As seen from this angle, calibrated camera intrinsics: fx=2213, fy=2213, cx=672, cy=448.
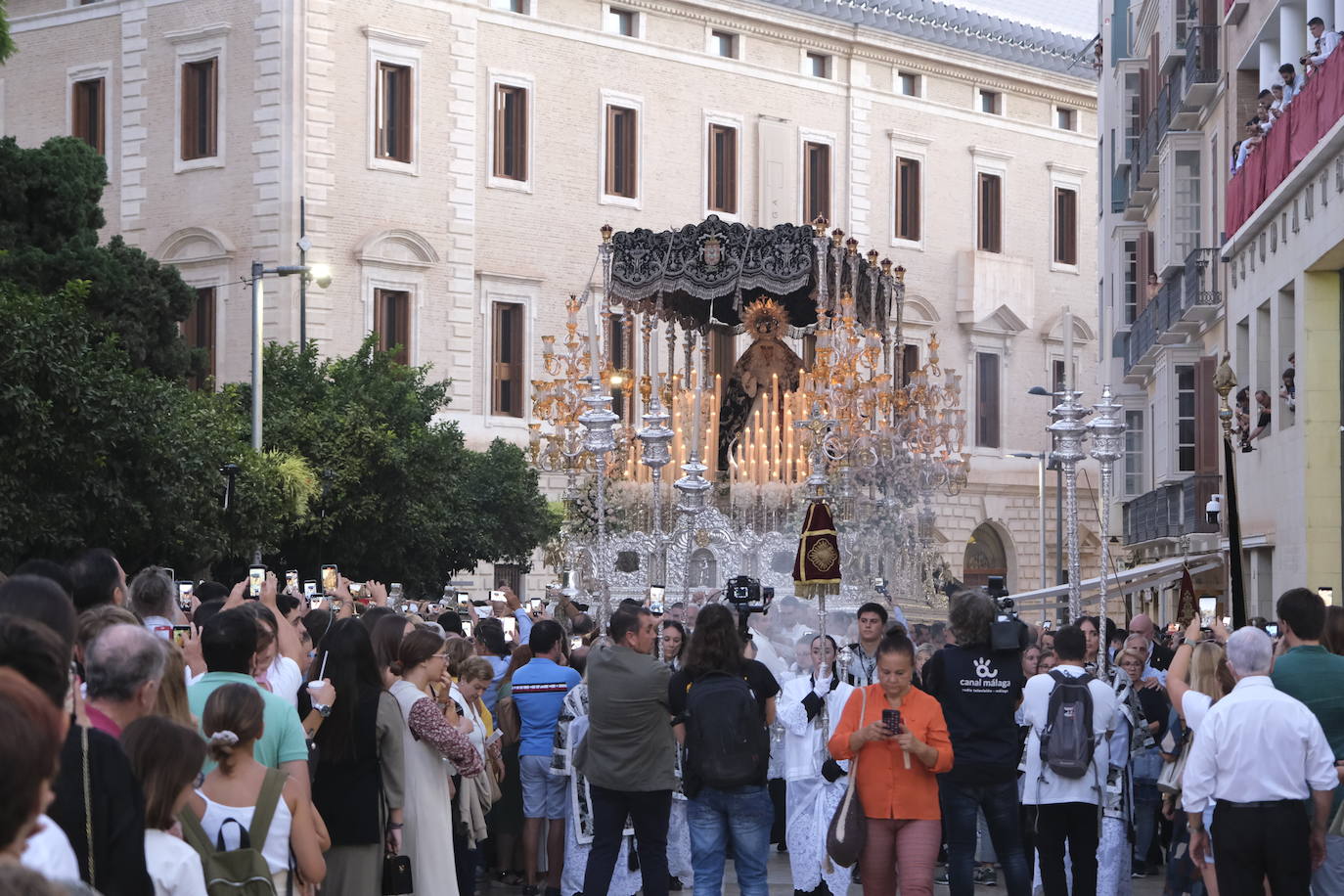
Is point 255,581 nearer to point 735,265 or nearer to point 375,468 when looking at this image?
point 735,265

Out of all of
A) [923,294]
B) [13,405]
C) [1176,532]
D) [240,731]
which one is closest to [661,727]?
[240,731]

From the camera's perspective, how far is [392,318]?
42.1 m

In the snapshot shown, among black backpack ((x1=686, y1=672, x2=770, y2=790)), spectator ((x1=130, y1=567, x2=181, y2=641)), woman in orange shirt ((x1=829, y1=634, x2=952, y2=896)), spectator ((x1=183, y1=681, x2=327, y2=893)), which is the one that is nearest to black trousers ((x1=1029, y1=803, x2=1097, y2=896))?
woman in orange shirt ((x1=829, y1=634, x2=952, y2=896))

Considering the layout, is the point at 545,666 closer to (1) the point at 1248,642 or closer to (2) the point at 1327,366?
(1) the point at 1248,642

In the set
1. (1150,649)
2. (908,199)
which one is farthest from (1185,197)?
(908,199)

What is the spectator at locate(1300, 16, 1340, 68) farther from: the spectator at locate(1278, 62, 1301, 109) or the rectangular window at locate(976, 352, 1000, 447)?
the rectangular window at locate(976, 352, 1000, 447)

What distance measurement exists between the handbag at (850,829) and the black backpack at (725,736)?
1.86ft

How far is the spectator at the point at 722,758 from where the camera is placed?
10.5 meters

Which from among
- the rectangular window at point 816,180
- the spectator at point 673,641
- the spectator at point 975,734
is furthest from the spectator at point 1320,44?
the rectangular window at point 816,180

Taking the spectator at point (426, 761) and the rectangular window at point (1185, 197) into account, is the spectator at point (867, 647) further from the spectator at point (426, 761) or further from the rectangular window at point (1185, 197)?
the rectangular window at point (1185, 197)

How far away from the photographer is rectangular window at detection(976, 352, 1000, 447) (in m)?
Answer: 52.2

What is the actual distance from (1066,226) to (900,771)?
45.5 metres

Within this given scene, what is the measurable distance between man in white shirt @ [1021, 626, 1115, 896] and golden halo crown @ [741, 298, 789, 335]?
668 inches

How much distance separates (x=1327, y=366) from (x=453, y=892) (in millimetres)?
15070
